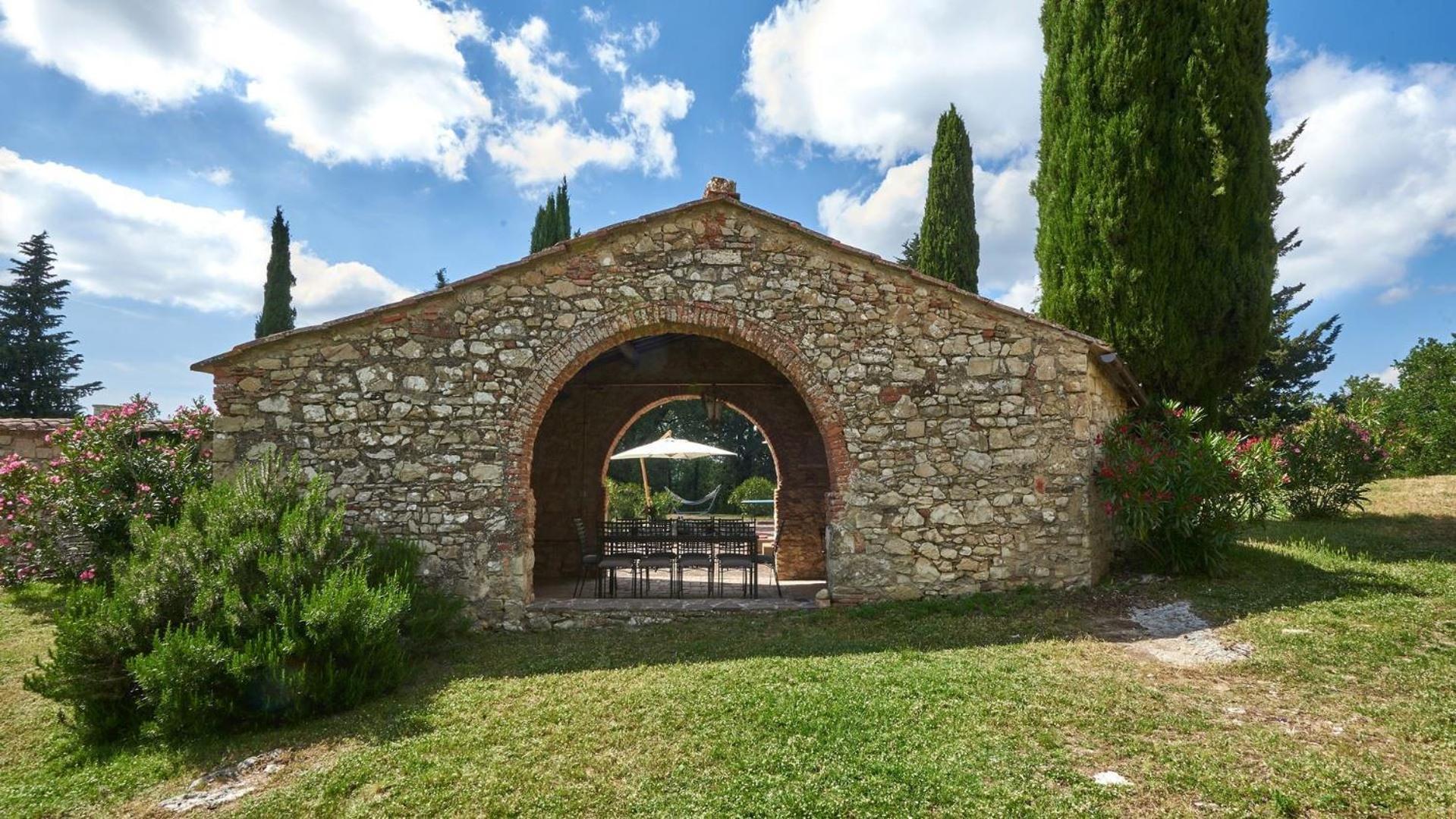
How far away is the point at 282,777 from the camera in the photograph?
446cm

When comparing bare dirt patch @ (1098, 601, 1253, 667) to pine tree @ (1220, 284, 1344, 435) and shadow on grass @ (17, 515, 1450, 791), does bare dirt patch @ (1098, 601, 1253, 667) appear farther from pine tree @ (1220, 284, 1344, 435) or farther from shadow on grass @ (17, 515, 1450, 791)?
pine tree @ (1220, 284, 1344, 435)

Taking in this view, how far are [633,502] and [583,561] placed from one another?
12174 millimetres

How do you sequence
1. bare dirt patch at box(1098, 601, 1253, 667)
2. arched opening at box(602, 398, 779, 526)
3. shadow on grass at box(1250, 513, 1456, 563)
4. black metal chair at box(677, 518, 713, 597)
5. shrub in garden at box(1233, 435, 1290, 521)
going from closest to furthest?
bare dirt patch at box(1098, 601, 1253, 667)
shrub in garden at box(1233, 435, 1290, 521)
shadow on grass at box(1250, 513, 1456, 563)
black metal chair at box(677, 518, 713, 597)
arched opening at box(602, 398, 779, 526)

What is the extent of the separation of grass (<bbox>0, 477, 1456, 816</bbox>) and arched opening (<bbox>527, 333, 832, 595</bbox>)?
13.0ft

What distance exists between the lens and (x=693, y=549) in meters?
10.5

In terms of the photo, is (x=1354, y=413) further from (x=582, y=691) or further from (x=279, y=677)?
(x=279, y=677)

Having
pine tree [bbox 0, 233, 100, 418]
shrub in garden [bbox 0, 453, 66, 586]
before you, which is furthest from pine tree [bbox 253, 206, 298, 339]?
shrub in garden [bbox 0, 453, 66, 586]

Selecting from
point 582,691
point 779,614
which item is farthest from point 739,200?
point 582,691

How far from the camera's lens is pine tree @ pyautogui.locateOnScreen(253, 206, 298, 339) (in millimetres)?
23266

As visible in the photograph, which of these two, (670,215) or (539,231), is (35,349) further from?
(670,215)

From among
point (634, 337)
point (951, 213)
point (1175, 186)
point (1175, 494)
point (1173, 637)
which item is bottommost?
point (1173, 637)

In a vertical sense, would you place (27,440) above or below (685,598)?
above

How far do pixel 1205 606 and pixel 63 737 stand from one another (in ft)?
33.0

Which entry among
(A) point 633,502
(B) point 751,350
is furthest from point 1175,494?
(A) point 633,502
